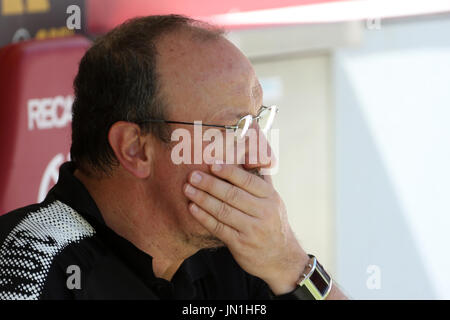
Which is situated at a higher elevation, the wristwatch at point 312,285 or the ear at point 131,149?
the ear at point 131,149

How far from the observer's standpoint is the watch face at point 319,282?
60.2 inches

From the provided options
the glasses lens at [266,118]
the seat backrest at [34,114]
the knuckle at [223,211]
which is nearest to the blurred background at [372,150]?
the seat backrest at [34,114]

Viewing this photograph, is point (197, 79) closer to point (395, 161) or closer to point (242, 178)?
point (242, 178)

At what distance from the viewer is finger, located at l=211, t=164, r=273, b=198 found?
1.40m

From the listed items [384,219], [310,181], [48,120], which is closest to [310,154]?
[310,181]

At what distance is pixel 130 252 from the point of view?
1.39m

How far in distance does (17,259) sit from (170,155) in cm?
36

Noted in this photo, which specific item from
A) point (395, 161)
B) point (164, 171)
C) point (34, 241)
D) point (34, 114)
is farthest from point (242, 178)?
point (395, 161)

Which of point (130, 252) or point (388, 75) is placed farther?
point (388, 75)

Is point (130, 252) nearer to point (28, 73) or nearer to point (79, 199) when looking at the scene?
point (79, 199)

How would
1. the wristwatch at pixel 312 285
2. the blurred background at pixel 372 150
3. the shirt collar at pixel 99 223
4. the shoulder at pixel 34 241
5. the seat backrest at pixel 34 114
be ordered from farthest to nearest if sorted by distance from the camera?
the blurred background at pixel 372 150 → the seat backrest at pixel 34 114 → the wristwatch at pixel 312 285 → the shirt collar at pixel 99 223 → the shoulder at pixel 34 241

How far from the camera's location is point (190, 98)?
1436mm

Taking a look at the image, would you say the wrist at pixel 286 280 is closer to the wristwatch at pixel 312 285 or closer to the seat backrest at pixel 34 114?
the wristwatch at pixel 312 285
